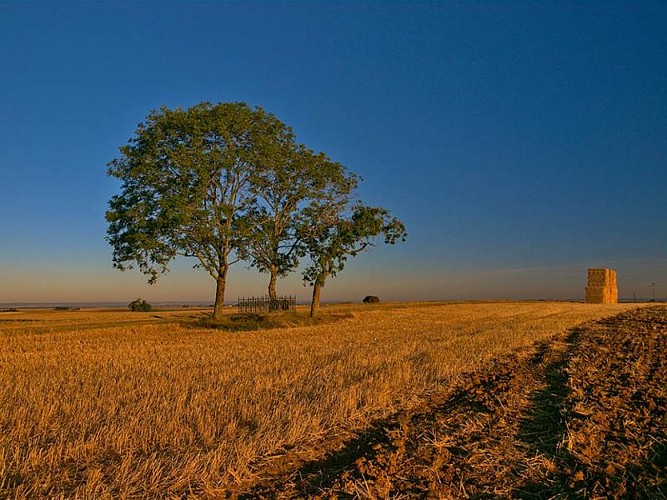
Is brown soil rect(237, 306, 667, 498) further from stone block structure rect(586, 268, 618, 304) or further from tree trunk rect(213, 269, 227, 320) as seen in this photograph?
stone block structure rect(586, 268, 618, 304)

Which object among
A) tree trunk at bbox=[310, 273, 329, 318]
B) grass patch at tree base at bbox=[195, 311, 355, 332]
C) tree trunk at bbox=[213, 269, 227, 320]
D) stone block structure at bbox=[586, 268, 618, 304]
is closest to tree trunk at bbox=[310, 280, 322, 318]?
tree trunk at bbox=[310, 273, 329, 318]

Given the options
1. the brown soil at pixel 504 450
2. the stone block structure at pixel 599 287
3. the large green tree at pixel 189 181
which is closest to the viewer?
the brown soil at pixel 504 450

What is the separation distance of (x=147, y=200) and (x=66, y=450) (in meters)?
23.7

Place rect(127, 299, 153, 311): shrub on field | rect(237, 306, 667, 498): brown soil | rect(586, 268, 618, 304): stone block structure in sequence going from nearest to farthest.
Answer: rect(237, 306, 667, 498): brown soil, rect(127, 299, 153, 311): shrub on field, rect(586, 268, 618, 304): stone block structure

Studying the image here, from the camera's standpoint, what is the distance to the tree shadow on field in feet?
16.0

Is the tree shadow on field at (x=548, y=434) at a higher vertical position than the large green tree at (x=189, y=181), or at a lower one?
lower

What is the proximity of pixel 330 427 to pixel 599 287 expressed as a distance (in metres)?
75.2

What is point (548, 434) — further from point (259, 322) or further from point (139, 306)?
point (139, 306)

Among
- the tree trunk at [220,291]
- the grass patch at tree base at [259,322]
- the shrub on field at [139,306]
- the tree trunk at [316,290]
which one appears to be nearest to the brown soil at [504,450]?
the grass patch at tree base at [259,322]

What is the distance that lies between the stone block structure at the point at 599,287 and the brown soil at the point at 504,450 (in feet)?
227

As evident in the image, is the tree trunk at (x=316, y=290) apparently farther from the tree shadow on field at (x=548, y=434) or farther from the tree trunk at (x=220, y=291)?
the tree shadow on field at (x=548, y=434)

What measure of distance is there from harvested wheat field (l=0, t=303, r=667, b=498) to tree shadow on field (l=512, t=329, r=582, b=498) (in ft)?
0.11

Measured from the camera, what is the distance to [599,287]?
71.7 metres

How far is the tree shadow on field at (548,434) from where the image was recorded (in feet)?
16.0
